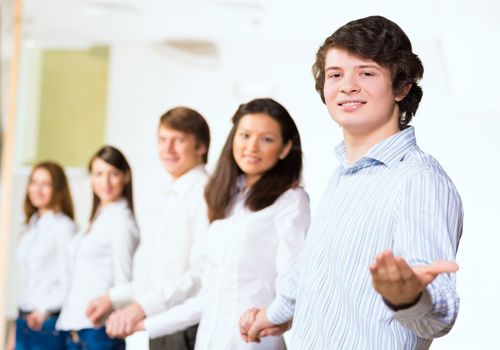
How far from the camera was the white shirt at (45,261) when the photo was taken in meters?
3.93

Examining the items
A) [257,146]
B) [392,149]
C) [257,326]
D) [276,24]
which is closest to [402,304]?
[392,149]

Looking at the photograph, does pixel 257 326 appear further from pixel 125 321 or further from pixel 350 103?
pixel 125 321

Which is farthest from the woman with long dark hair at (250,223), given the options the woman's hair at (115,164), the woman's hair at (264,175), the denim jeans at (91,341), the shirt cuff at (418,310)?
the shirt cuff at (418,310)

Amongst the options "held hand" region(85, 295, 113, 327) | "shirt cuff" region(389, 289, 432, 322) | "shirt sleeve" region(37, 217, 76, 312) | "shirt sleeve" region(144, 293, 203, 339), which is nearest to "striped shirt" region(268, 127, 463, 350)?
"shirt cuff" region(389, 289, 432, 322)

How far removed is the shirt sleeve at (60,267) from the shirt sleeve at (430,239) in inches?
96.4

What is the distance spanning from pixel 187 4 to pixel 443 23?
4.49 feet

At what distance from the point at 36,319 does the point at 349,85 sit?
2614 mm

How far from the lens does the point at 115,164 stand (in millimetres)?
3766

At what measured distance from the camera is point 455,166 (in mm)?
2479

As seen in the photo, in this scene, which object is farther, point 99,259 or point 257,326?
point 99,259

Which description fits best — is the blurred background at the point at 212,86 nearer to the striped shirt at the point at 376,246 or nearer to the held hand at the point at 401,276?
the striped shirt at the point at 376,246

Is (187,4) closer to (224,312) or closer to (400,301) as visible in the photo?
(224,312)

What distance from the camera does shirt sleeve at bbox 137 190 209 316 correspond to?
298cm

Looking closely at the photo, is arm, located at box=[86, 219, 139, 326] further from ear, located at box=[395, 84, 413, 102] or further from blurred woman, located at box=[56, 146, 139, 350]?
ear, located at box=[395, 84, 413, 102]
